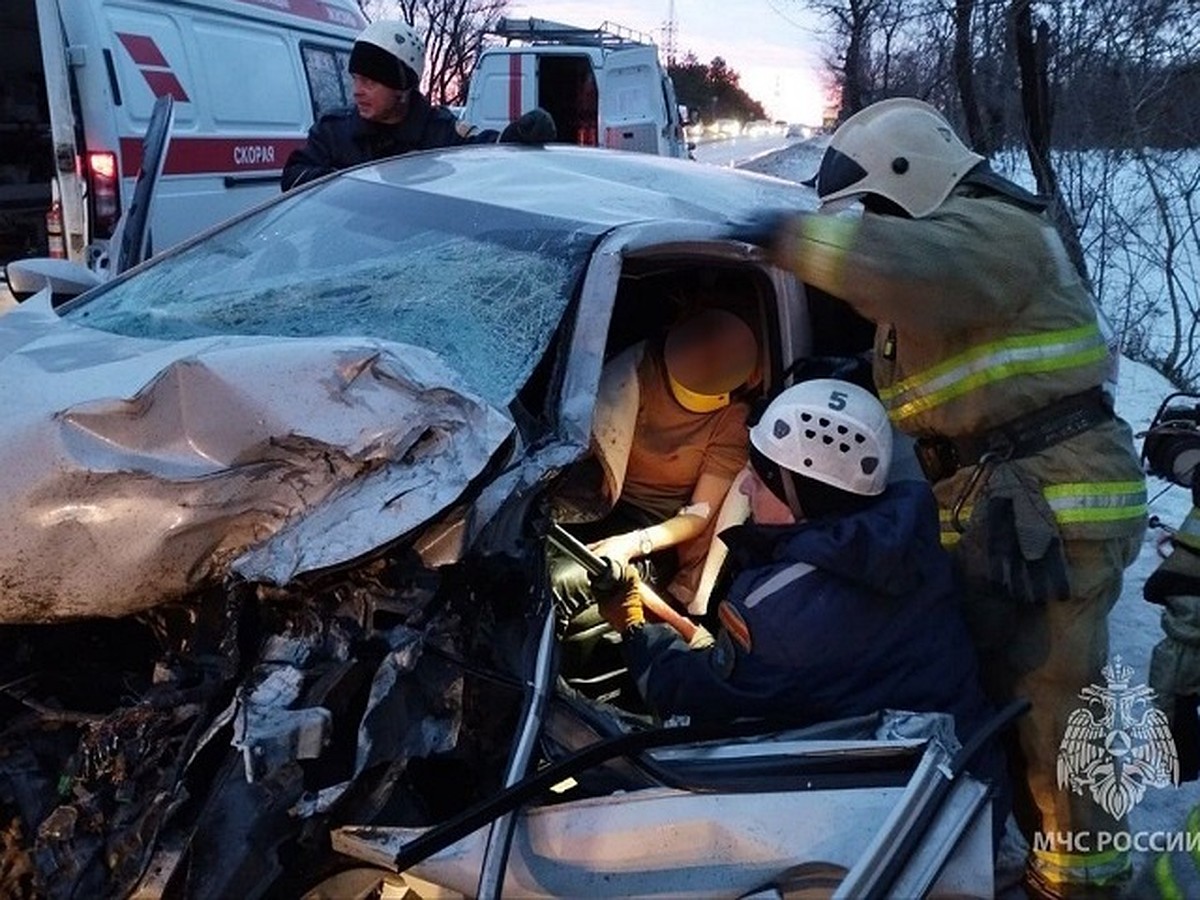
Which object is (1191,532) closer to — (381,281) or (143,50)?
(381,281)

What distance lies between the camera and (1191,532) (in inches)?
99.7

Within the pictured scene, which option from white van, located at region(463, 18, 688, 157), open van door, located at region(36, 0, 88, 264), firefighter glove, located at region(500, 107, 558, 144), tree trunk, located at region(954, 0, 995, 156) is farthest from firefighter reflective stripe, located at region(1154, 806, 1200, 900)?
white van, located at region(463, 18, 688, 157)

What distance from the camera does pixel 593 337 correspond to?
251 cm

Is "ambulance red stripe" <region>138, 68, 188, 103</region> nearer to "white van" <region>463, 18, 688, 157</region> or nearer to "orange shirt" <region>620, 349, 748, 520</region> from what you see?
"orange shirt" <region>620, 349, 748, 520</region>

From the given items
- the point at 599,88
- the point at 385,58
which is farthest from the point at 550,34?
the point at 385,58

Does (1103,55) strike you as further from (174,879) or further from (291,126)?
(174,879)

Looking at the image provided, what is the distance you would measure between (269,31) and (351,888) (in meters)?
7.33

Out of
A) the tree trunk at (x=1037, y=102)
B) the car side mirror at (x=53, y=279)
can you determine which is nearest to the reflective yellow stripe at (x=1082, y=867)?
the car side mirror at (x=53, y=279)

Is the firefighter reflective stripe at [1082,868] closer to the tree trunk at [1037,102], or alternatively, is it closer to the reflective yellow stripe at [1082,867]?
the reflective yellow stripe at [1082,867]

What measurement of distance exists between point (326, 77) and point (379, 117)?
13.5ft

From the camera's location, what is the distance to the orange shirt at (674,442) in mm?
3262

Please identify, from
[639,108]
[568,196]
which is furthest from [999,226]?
[639,108]

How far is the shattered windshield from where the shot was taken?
2537 millimetres

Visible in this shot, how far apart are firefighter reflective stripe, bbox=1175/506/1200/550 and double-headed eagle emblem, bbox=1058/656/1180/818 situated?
0.33 meters
